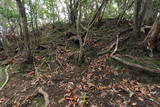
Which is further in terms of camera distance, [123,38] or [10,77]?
[123,38]

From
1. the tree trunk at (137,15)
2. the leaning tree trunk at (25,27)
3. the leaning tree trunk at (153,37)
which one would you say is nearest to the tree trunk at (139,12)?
the tree trunk at (137,15)

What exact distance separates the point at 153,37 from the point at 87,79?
2.95 meters

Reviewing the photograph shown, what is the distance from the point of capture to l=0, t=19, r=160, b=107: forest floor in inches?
144

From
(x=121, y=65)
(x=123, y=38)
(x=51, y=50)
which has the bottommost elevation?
(x=121, y=65)

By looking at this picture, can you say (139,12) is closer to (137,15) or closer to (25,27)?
(137,15)

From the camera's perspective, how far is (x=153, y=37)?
4879 millimetres

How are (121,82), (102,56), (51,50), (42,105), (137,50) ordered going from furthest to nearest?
(51,50) → (102,56) → (137,50) → (121,82) → (42,105)

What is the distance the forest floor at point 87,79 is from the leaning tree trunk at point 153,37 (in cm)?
29

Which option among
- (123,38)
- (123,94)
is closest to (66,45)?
(123,38)

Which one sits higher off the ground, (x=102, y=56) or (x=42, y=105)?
(x=102, y=56)

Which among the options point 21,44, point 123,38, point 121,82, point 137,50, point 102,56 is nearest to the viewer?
point 121,82

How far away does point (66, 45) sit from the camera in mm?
7723

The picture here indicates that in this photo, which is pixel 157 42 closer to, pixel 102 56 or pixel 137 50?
pixel 137 50

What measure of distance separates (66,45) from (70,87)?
3740 mm
